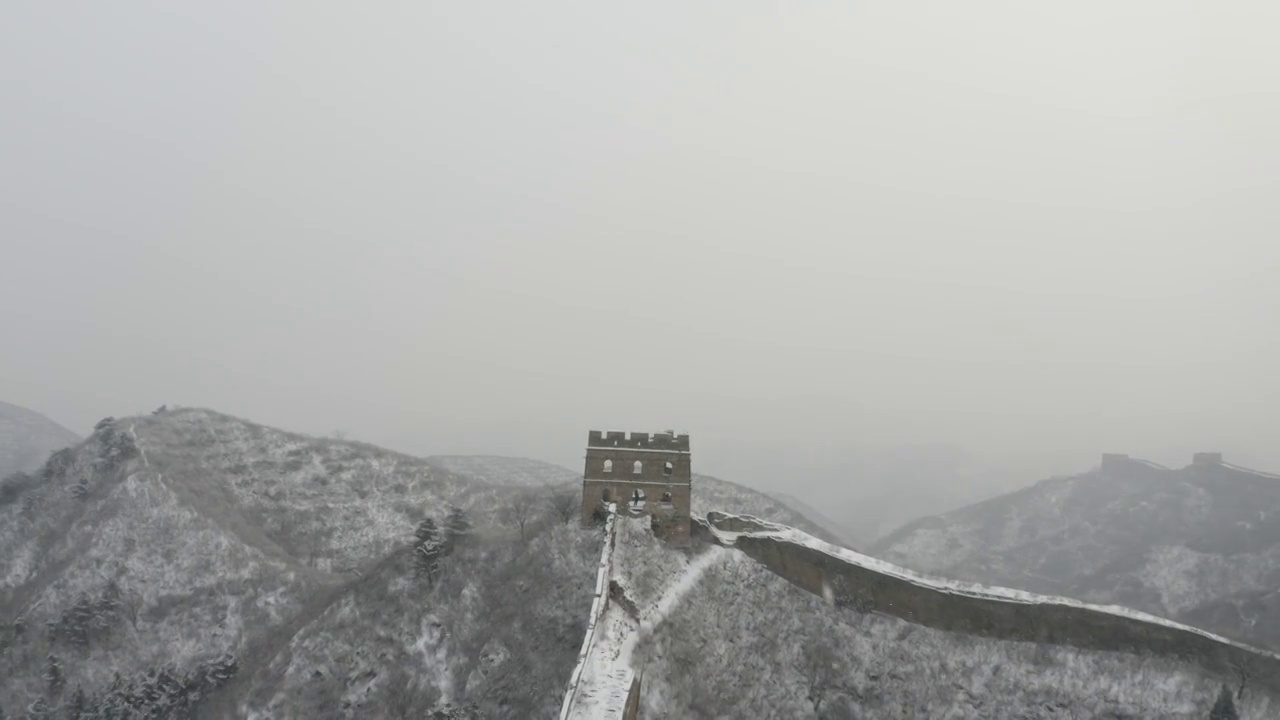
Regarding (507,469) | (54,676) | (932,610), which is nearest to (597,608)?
(932,610)

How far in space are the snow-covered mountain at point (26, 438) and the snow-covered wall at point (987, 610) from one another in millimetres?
154466

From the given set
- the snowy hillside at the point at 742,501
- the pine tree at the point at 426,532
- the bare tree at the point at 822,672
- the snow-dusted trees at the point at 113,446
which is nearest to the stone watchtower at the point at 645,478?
the bare tree at the point at 822,672

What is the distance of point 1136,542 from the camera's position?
9812cm

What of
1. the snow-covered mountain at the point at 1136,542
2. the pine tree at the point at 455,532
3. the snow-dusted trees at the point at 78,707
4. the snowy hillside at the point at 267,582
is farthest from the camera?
the snow-covered mountain at the point at 1136,542

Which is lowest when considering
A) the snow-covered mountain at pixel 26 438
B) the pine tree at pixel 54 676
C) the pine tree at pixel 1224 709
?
the pine tree at pixel 54 676

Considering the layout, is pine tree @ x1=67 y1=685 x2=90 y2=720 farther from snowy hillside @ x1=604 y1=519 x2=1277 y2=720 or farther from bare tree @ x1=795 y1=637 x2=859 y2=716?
bare tree @ x1=795 y1=637 x2=859 y2=716

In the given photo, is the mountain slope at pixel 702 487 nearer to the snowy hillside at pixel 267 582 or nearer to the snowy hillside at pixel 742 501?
the snowy hillside at pixel 742 501

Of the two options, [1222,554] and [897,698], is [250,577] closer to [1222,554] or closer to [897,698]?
[897,698]

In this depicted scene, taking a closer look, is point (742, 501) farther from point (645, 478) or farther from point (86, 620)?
point (86, 620)

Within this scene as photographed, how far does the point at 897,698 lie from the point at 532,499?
51.1 m

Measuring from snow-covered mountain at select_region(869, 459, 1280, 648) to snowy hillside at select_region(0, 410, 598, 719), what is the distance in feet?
199

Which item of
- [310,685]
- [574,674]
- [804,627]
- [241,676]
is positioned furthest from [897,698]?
[241,676]

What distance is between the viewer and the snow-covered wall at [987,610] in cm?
3272

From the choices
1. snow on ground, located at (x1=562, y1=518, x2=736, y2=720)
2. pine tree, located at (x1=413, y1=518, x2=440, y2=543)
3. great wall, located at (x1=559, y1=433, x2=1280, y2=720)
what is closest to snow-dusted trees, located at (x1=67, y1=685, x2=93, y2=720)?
pine tree, located at (x1=413, y1=518, x2=440, y2=543)
